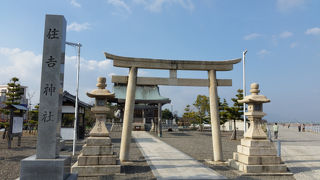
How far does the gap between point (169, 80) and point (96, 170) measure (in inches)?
186

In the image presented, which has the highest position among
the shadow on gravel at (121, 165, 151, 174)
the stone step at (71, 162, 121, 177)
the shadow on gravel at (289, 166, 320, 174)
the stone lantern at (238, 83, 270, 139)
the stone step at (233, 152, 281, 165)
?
the stone lantern at (238, 83, 270, 139)

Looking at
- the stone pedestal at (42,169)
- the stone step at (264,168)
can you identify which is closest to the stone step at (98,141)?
the stone pedestal at (42,169)

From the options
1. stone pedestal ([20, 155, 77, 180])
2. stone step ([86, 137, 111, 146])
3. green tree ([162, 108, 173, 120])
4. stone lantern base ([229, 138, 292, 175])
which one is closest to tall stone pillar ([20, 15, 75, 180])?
stone pedestal ([20, 155, 77, 180])

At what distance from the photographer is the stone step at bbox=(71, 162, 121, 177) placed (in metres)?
7.39

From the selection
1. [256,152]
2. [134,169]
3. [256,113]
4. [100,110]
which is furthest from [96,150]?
[256,113]

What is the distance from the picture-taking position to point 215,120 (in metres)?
9.76

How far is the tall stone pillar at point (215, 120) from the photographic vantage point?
31.6 ft

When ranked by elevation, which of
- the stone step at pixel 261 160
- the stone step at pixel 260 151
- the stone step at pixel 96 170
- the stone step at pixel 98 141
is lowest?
the stone step at pixel 96 170

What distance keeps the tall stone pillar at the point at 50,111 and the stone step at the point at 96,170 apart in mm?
2026

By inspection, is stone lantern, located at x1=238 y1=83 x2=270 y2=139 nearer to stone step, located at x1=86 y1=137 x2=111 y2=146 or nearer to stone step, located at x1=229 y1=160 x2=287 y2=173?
stone step, located at x1=229 y1=160 x2=287 y2=173

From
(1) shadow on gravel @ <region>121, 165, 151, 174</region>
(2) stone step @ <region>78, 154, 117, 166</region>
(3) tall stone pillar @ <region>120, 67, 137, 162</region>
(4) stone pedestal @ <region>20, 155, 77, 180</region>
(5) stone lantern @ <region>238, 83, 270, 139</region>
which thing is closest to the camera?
(4) stone pedestal @ <region>20, 155, 77, 180</region>

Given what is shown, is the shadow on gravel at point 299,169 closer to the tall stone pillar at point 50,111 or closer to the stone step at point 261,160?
the stone step at point 261,160

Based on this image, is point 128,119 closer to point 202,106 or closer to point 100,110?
point 100,110

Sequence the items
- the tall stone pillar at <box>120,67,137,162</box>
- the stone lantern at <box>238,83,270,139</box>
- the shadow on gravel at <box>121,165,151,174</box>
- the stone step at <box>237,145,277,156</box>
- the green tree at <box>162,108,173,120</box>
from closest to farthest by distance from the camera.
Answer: the shadow on gravel at <box>121,165,151,174</box>, the stone step at <box>237,145,277,156</box>, the stone lantern at <box>238,83,270,139</box>, the tall stone pillar at <box>120,67,137,162</box>, the green tree at <box>162,108,173,120</box>
